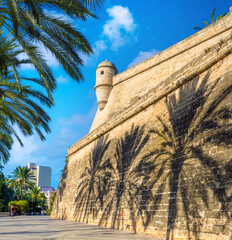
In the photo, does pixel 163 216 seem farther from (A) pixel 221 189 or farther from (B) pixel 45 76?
(B) pixel 45 76

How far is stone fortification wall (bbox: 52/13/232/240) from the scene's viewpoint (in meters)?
4.58

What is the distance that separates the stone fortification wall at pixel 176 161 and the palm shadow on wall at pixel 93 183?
0.06 meters

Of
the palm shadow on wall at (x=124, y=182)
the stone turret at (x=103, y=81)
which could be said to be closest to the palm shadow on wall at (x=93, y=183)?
the palm shadow on wall at (x=124, y=182)

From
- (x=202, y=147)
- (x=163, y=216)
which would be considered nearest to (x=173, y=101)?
(x=202, y=147)

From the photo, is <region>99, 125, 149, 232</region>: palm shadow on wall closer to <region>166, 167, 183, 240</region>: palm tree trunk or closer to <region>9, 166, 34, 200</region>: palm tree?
<region>166, 167, 183, 240</region>: palm tree trunk

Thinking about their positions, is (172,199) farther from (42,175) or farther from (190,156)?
(42,175)

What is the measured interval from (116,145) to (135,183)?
3.10 m

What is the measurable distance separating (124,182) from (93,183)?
11.7 ft

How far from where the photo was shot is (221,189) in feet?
14.2

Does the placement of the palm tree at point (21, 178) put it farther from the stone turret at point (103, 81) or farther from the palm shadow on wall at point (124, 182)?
the palm shadow on wall at point (124, 182)

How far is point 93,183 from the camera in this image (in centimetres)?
1141

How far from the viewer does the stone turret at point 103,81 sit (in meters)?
19.4

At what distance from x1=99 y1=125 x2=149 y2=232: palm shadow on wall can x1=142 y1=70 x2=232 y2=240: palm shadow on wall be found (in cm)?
52

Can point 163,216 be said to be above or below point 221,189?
below
